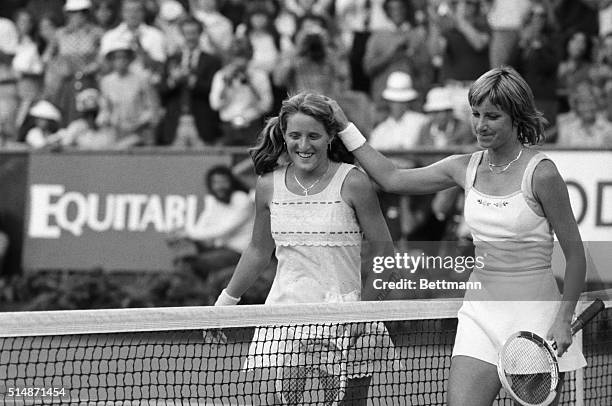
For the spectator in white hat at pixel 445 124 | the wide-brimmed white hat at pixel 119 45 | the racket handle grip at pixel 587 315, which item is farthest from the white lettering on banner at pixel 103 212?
the racket handle grip at pixel 587 315

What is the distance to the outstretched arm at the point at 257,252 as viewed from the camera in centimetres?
571

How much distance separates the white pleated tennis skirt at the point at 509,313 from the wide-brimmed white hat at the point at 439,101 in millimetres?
7113

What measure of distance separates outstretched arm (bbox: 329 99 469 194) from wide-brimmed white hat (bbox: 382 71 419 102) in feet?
22.5

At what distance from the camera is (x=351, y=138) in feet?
18.2

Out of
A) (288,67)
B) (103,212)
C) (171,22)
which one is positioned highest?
(171,22)

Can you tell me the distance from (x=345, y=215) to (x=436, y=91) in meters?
6.98

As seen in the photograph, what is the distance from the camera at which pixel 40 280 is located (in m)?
12.1

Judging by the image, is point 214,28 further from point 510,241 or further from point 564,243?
point 564,243

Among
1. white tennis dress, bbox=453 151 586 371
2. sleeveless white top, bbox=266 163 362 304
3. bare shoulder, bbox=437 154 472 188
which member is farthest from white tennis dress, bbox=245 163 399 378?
white tennis dress, bbox=453 151 586 371

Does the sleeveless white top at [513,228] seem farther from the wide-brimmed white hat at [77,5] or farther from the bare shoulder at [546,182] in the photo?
the wide-brimmed white hat at [77,5]

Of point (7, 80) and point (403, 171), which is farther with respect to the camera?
point (7, 80)

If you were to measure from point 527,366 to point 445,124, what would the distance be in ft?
23.9

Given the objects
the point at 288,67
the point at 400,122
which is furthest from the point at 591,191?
the point at 288,67

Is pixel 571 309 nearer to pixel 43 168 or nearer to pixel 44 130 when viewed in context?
pixel 43 168
